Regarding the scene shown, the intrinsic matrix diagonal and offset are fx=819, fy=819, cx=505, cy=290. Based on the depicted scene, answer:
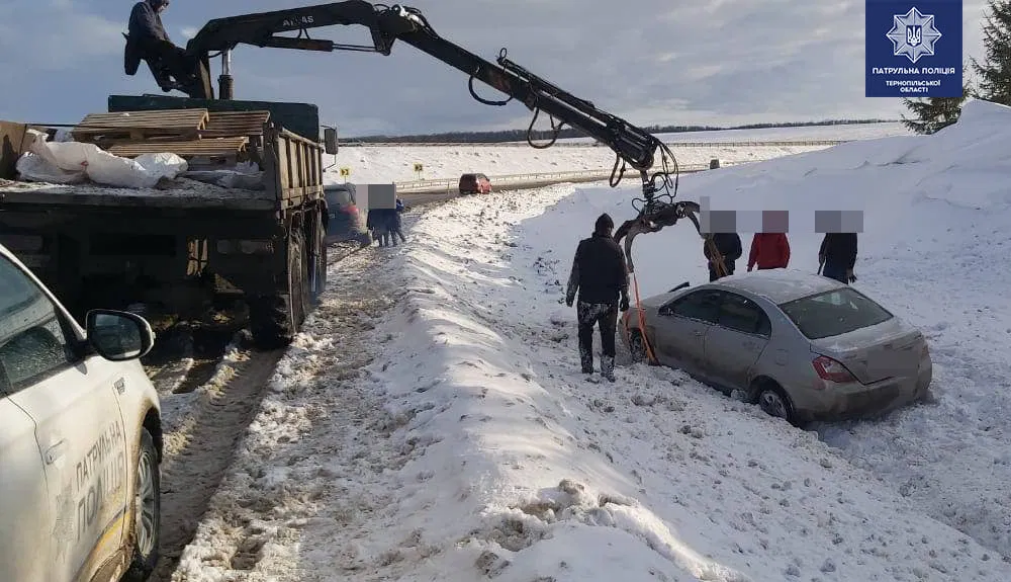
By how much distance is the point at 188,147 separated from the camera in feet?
29.3

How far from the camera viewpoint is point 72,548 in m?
2.78

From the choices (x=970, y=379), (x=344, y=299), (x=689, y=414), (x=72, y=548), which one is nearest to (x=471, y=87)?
(x=344, y=299)

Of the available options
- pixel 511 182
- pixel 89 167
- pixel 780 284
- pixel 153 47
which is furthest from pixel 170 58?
pixel 511 182

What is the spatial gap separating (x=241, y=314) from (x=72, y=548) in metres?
8.54

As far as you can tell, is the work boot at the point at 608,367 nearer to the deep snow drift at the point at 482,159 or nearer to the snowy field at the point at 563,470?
the snowy field at the point at 563,470

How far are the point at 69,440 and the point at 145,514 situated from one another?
1.48m

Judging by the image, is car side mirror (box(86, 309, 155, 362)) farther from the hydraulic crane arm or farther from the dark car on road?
the dark car on road

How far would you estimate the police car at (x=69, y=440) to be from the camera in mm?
2408

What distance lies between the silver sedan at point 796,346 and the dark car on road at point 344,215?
467 inches

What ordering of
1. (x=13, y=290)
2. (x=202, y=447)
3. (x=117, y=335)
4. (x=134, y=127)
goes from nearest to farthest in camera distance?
(x=13, y=290), (x=117, y=335), (x=202, y=447), (x=134, y=127)

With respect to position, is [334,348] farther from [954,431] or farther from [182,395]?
[954,431]

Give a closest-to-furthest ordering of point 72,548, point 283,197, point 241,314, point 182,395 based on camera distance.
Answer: point 72,548 → point 182,395 → point 283,197 → point 241,314

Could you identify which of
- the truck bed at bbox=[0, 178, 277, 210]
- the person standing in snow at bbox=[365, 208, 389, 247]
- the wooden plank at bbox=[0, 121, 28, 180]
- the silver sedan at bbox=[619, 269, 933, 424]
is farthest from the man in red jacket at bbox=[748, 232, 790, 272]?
the person standing in snow at bbox=[365, 208, 389, 247]

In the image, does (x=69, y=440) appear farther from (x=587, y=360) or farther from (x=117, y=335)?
(x=587, y=360)
